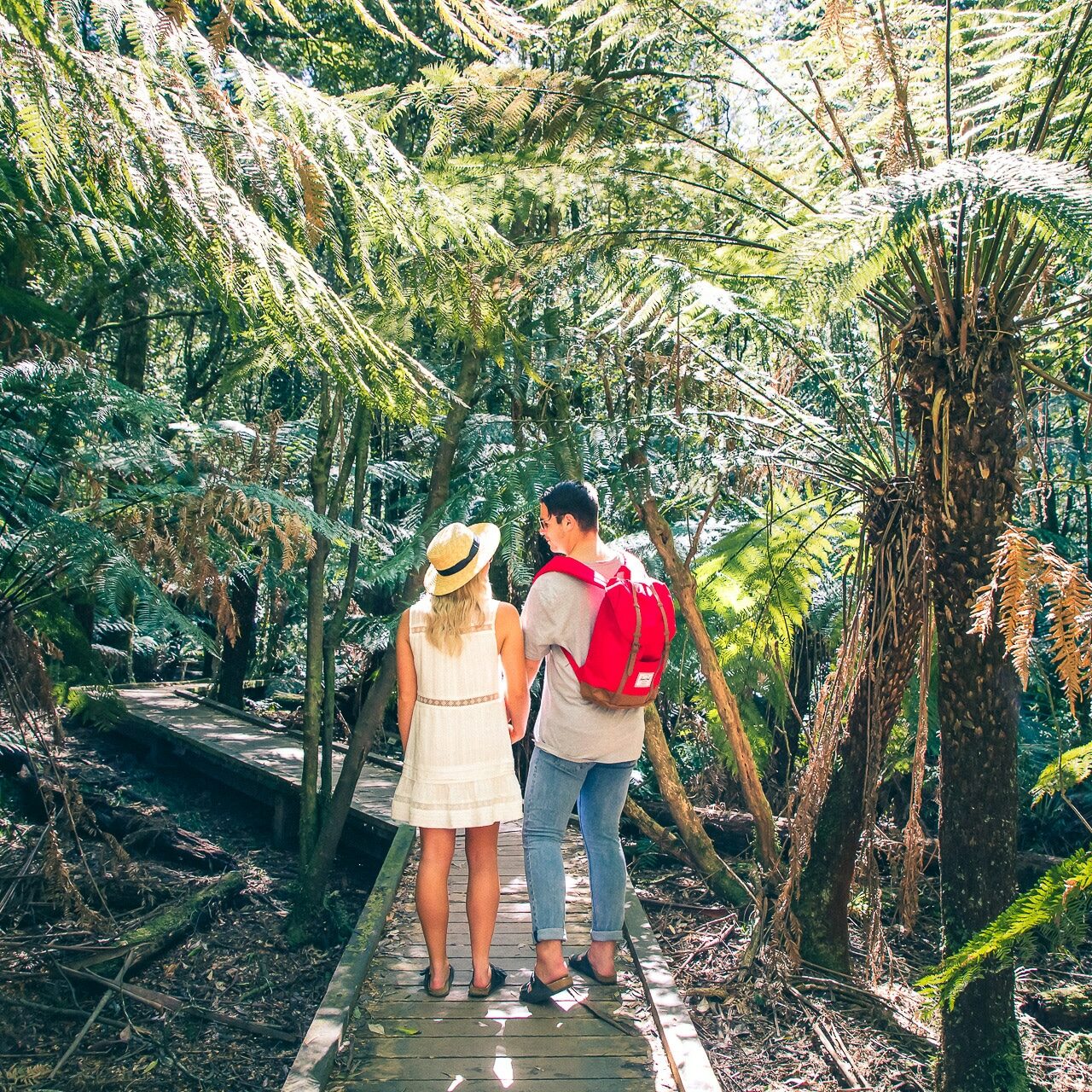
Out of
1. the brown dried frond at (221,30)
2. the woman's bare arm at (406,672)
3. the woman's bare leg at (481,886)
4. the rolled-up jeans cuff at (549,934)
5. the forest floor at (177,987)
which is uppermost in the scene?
the brown dried frond at (221,30)

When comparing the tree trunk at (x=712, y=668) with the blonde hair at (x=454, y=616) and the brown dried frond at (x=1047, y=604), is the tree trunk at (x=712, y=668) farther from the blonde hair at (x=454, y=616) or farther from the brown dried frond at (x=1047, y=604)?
the brown dried frond at (x=1047, y=604)

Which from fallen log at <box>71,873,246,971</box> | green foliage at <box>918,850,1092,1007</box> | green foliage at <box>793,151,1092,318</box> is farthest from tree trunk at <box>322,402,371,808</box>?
green foliage at <box>918,850,1092,1007</box>

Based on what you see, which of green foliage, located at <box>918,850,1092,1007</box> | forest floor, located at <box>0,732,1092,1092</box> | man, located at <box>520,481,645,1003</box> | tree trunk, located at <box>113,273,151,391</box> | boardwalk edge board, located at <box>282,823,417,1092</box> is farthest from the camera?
tree trunk, located at <box>113,273,151,391</box>

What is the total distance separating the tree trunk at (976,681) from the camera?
3570 millimetres

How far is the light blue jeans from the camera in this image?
3.69 m

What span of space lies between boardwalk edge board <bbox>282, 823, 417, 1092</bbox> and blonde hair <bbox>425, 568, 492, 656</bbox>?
1446 millimetres

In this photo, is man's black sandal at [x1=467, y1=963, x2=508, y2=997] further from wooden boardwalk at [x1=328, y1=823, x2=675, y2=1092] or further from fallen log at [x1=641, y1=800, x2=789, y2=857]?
fallen log at [x1=641, y1=800, x2=789, y2=857]

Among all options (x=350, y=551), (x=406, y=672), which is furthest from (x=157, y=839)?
(x=406, y=672)

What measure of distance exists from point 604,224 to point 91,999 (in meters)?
5.10

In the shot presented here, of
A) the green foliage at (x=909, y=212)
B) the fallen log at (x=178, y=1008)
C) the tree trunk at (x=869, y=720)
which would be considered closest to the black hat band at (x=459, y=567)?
the green foliage at (x=909, y=212)

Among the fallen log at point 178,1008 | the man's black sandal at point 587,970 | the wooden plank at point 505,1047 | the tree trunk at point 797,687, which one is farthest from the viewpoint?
the tree trunk at point 797,687

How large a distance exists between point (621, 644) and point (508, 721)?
0.63 m

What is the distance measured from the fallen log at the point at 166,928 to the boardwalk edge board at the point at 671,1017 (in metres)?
3.14

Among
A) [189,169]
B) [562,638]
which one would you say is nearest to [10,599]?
[562,638]
